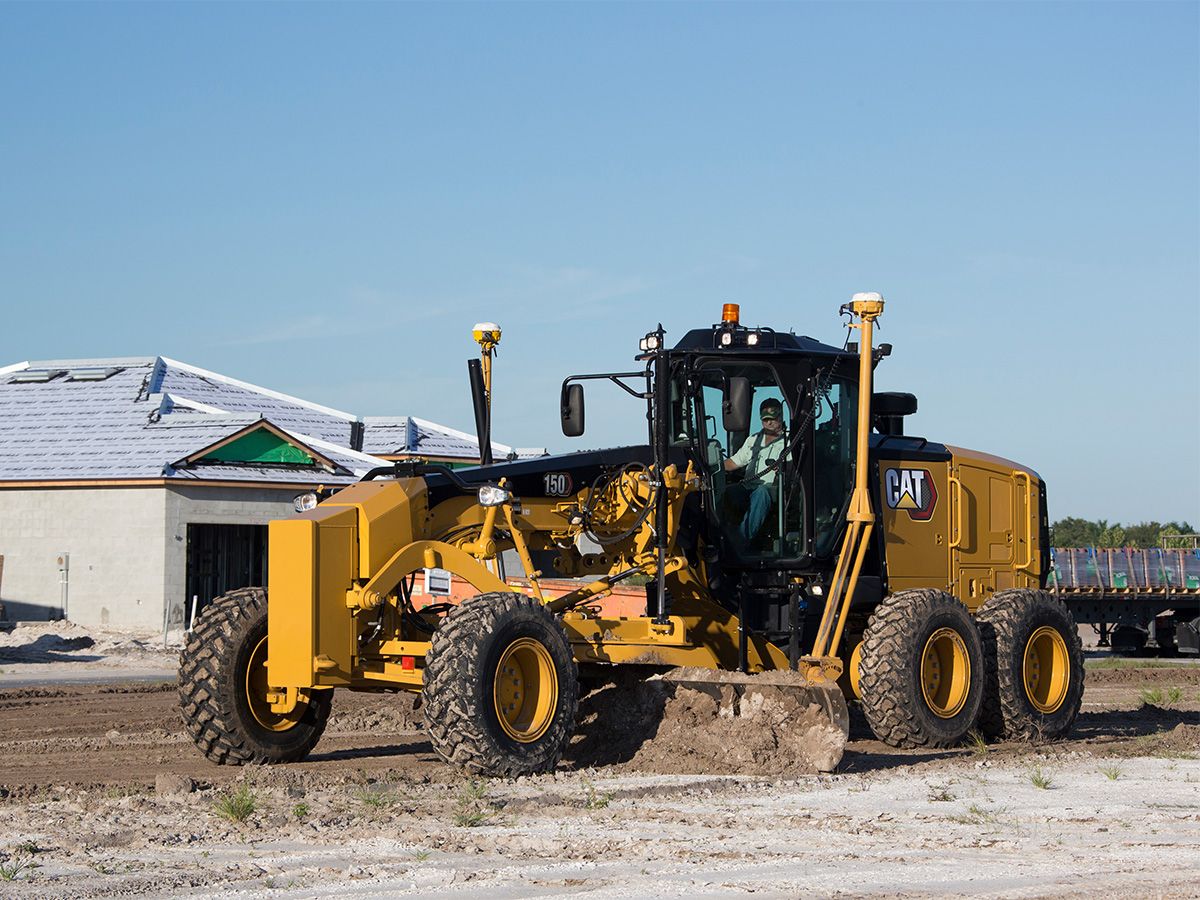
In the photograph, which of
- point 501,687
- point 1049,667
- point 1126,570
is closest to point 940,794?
point 501,687

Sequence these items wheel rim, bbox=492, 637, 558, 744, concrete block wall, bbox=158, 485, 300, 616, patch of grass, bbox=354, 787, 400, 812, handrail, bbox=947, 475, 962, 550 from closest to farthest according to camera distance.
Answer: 1. patch of grass, bbox=354, 787, 400, 812
2. wheel rim, bbox=492, 637, 558, 744
3. handrail, bbox=947, 475, 962, 550
4. concrete block wall, bbox=158, 485, 300, 616

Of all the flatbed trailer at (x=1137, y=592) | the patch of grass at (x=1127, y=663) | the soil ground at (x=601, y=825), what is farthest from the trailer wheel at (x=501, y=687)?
the flatbed trailer at (x=1137, y=592)

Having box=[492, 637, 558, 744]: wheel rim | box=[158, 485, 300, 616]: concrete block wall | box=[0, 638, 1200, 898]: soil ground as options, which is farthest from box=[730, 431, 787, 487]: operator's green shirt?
box=[158, 485, 300, 616]: concrete block wall

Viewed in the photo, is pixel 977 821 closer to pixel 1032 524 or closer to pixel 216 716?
pixel 216 716

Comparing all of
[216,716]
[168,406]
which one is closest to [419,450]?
[168,406]

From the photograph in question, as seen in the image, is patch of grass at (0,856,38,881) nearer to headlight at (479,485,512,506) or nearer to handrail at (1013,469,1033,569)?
headlight at (479,485,512,506)

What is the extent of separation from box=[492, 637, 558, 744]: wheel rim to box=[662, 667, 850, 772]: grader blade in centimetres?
103

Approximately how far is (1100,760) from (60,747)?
8034 millimetres

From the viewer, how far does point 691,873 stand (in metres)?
7.69

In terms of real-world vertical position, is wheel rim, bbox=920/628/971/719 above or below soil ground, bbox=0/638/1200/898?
above

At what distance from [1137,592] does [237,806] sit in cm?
2474

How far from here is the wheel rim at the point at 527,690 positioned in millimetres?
10773

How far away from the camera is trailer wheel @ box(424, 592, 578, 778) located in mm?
10352

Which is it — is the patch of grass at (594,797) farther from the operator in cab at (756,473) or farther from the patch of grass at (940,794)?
the operator in cab at (756,473)
